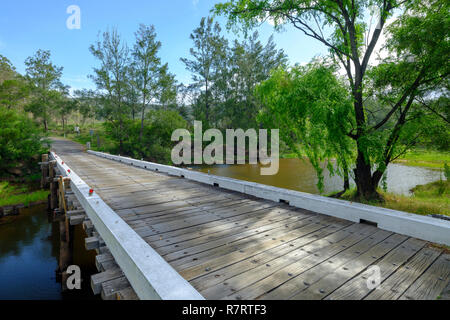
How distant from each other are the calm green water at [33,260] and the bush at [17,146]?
6664 millimetres

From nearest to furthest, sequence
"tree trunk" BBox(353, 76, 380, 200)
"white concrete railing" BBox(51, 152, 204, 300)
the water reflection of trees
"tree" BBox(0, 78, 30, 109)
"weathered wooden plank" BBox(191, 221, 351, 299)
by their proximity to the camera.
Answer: "white concrete railing" BBox(51, 152, 204, 300) < "weathered wooden plank" BBox(191, 221, 351, 299) < "tree trunk" BBox(353, 76, 380, 200) < the water reflection of trees < "tree" BBox(0, 78, 30, 109)

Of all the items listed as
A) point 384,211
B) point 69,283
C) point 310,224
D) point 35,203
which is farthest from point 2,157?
point 384,211

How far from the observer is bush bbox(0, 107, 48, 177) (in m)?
14.3

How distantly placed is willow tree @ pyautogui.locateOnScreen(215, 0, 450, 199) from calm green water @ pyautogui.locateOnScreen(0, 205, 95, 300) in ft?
28.6

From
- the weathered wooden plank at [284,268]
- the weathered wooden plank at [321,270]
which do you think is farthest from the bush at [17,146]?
the weathered wooden plank at [321,270]

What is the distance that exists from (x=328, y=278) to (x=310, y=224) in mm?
1398

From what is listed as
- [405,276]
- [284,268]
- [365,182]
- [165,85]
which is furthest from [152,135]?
[405,276]

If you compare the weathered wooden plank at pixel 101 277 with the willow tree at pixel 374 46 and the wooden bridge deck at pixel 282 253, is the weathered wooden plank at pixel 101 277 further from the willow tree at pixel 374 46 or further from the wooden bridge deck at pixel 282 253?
the willow tree at pixel 374 46

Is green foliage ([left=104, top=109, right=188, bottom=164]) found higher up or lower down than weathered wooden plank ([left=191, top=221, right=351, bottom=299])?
higher up

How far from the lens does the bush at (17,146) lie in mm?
14320

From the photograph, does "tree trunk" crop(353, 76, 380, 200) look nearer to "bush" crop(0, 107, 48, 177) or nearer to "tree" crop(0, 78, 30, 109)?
"bush" crop(0, 107, 48, 177)

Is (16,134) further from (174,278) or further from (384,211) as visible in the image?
(384,211)

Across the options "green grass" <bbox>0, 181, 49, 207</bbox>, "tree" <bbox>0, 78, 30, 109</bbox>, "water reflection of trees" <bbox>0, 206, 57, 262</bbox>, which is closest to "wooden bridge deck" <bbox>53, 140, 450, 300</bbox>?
"water reflection of trees" <bbox>0, 206, 57, 262</bbox>

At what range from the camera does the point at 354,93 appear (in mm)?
7199
